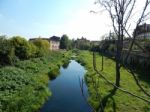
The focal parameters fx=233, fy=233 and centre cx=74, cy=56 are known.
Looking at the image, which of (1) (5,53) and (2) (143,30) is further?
(1) (5,53)

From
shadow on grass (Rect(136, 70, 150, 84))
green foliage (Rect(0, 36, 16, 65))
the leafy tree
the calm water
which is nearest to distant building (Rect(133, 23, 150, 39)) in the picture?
the calm water

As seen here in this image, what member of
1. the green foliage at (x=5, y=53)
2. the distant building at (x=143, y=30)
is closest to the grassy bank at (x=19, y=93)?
the green foliage at (x=5, y=53)

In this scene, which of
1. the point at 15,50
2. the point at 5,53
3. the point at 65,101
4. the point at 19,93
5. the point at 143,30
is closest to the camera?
the point at 143,30

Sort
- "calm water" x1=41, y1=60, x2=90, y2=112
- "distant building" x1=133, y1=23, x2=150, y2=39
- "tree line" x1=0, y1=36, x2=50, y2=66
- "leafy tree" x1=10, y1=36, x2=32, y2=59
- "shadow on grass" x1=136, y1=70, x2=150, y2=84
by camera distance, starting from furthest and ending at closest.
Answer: "leafy tree" x1=10, y1=36, x2=32, y2=59 < "tree line" x1=0, y1=36, x2=50, y2=66 < "shadow on grass" x1=136, y1=70, x2=150, y2=84 < "calm water" x1=41, y1=60, x2=90, y2=112 < "distant building" x1=133, y1=23, x2=150, y2=39

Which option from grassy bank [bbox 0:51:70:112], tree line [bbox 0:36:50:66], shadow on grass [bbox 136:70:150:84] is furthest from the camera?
tree line [bbox 0:36:50:66]

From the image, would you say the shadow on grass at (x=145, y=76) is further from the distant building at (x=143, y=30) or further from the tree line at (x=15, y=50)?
the distant building at (x=143, y=30)

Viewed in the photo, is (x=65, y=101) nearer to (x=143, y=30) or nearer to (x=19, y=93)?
(x=19, y=93)

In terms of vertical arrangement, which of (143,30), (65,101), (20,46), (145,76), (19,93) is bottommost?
(65,101)

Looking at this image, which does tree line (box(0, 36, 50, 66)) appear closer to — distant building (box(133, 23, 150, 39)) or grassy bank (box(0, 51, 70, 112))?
grassy bank (box(0, 51, 70, 112))

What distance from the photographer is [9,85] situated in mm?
21266

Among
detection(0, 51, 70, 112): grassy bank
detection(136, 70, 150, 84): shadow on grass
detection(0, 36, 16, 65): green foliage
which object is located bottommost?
detection(136, 70, 150, 84): shadow on grass

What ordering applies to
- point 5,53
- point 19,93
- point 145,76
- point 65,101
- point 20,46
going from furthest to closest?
1. point 20,46
2. point 145,76
3. point 5,53
4. point 65,101
5. point 19,93

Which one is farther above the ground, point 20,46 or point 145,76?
point 20,46

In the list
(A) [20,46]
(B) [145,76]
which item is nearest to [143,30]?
(B) [145,76]
